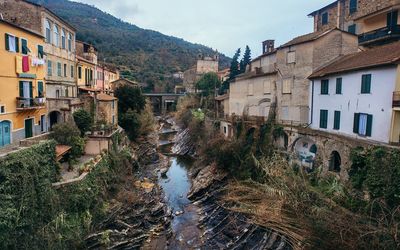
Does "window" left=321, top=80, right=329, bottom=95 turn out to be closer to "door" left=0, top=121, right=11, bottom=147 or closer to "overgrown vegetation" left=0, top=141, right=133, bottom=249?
"overgrown vegetation" left=0, top=141, right=133, bottom=249

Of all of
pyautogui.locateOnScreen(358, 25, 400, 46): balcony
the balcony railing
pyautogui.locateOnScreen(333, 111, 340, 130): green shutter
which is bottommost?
pyautogui.locateOnScreen(333, 111, 340, 130): green shutter

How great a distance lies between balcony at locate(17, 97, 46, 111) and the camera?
74.4ft

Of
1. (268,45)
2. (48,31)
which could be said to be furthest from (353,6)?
(48,31)

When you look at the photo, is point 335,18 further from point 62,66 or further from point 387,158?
point 62,66

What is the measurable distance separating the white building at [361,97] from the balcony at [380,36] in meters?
3.70

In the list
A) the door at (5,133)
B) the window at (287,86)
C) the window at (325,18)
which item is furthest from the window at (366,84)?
the door at (5,133)

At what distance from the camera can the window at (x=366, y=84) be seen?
63.4 feet

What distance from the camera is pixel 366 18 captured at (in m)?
28.7

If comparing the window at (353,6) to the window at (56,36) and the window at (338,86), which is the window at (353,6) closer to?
the window at (338,86)

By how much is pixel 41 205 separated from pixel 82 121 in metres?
13.7

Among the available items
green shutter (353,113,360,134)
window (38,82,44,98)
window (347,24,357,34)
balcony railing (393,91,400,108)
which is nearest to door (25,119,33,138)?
window (38,82,44,98)

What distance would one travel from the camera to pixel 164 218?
22250mm

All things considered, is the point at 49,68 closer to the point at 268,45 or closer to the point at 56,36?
the point at 56,36

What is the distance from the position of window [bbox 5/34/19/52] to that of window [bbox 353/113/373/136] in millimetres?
26123
